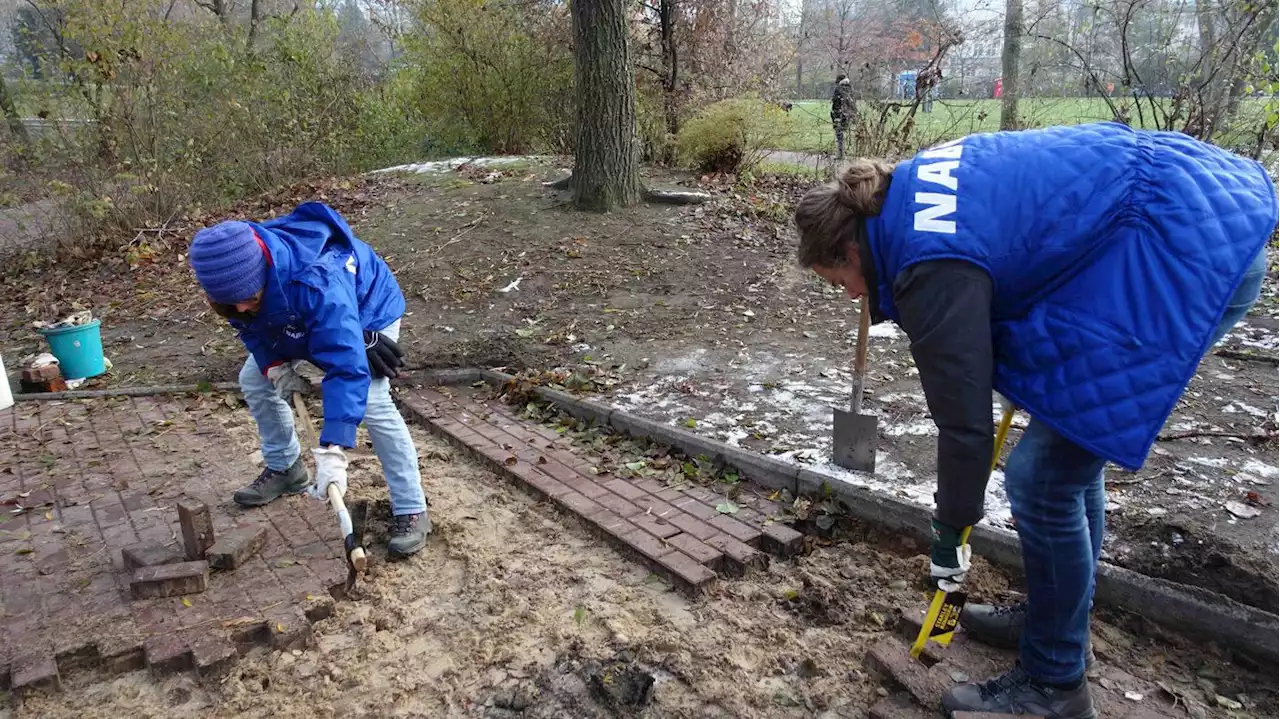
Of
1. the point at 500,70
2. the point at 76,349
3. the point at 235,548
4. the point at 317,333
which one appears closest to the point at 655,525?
the point at 317,333

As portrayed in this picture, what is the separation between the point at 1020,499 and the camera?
2168mm

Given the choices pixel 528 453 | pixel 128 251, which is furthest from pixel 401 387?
pixel 128 251

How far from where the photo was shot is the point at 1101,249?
1.93 m

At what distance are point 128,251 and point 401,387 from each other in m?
5.55

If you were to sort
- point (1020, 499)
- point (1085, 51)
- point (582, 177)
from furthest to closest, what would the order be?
point (1085, 51) → point (582, 177) → point (1020, 499)

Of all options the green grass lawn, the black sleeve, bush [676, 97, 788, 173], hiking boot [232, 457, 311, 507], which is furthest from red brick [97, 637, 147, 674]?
the green grass lawn

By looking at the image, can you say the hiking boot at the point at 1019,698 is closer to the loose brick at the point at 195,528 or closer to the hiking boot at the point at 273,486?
the loose brick at the point at 195,528

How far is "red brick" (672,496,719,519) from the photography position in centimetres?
366

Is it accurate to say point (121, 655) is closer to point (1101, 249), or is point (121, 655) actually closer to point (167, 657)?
point (167, 657)

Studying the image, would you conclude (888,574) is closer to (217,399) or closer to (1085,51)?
(217,399)

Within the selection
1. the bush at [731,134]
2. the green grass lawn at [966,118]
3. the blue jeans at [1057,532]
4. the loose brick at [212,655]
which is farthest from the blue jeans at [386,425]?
the green grass lawn at [966,118]

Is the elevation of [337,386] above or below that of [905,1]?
below

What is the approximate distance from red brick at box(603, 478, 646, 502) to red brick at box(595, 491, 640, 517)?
0.04 m

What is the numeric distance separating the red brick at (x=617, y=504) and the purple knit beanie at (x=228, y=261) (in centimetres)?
175
